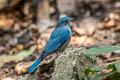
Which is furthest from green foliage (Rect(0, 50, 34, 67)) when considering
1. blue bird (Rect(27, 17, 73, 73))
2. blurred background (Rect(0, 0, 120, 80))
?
blue bird (Rect(27, 17, 73, 73))

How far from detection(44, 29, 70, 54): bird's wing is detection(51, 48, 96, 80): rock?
3.85ft

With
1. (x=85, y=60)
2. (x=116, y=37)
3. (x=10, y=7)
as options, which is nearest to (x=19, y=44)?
(x=10, y=7)

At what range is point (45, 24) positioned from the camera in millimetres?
7719

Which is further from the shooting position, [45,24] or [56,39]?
[45,24]

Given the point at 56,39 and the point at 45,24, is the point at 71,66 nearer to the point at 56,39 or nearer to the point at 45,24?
the point at 56,39

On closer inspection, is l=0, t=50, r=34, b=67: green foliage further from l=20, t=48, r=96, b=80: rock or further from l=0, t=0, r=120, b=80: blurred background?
l=20, t=48, r=96, b=80: rock

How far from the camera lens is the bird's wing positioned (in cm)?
477

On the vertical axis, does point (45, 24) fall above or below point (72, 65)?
above

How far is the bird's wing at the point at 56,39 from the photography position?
477 cm

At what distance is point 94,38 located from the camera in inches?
264

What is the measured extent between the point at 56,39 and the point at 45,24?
9.35 ft

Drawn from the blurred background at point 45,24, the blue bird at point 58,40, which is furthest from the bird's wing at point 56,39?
the blurred background at point 45,24

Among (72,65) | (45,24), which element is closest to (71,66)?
(72,65)

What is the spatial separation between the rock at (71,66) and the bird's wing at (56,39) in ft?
3.85
